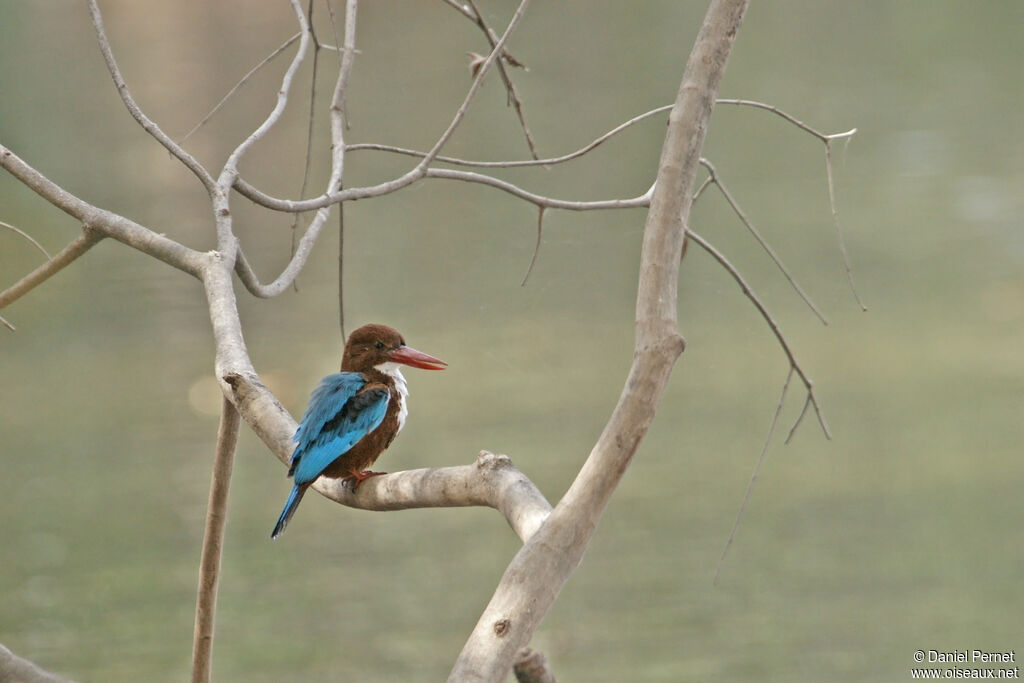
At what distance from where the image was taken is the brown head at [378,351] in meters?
1.66

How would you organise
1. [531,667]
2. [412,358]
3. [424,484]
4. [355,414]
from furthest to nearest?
[412,358]
[355,414]
[424,484]
[531,667]

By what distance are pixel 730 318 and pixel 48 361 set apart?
2.20 m

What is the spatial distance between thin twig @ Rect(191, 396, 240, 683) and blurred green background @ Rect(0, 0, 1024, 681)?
114 centimetres

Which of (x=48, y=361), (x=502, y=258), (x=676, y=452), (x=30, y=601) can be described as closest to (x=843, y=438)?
(x=676, y=452)

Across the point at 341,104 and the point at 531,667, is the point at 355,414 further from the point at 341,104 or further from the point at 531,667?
the point at 531,667

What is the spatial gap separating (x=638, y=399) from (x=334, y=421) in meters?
0.61

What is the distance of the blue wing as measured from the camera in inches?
55.1

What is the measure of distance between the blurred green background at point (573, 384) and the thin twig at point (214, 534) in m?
1.14

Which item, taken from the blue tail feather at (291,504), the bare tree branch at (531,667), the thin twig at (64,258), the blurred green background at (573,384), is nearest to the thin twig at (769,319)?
the bare tree branch at (531,667)

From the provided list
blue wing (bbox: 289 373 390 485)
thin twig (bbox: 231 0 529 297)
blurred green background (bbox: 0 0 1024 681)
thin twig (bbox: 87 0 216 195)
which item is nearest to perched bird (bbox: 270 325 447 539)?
blue wing (bbox: 289 373 390 485)

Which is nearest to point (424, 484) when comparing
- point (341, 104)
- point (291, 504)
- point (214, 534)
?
point (291, 504)

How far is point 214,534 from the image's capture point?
1546 millimetres

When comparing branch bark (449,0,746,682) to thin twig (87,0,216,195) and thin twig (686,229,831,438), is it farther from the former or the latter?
thin twig (87,0,216,195)

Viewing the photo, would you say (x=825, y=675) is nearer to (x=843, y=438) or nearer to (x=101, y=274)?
(x=843, y=438)
